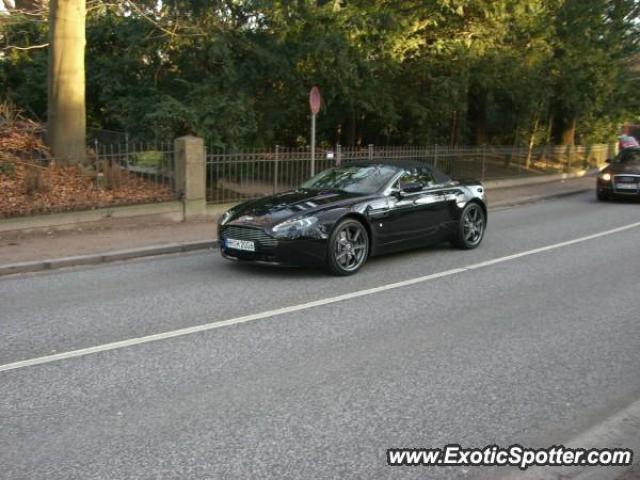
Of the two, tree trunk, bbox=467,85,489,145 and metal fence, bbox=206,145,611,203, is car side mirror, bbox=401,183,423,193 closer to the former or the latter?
metal fence, bbox=206,145,611,203

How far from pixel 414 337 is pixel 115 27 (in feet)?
46.2

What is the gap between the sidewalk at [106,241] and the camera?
9.54m

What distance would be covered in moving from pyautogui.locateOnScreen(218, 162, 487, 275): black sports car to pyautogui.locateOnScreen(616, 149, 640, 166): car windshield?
998cm

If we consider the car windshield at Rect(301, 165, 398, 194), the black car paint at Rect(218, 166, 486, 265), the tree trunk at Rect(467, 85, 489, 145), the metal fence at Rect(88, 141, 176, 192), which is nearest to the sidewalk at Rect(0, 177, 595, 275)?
the metal fence at Rect(88, 141, 176, 192)

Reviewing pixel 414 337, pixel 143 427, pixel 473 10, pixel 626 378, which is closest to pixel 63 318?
pixel 143 427

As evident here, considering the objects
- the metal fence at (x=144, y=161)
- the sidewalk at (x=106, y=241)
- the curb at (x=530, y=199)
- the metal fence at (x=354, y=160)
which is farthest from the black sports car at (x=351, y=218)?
the curb at (x=530, y=199)

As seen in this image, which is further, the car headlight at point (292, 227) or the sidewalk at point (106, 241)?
the sidewalk at point (106, 241)

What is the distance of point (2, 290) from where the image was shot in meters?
7.72

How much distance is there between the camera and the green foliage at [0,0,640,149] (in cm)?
1497

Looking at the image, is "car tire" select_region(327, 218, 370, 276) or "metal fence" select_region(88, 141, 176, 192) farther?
"metal fence" select_region(88, 141, 176, 192)

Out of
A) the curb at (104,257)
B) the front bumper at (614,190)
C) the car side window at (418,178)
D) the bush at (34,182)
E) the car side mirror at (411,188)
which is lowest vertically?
the curb at (104,257)

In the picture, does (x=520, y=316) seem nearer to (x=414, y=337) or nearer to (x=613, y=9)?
(x=414, y=337)

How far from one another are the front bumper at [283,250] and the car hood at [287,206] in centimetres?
15

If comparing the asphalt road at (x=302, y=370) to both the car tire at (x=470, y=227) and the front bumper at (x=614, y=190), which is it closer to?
the car tire at (x=470, y=227)
